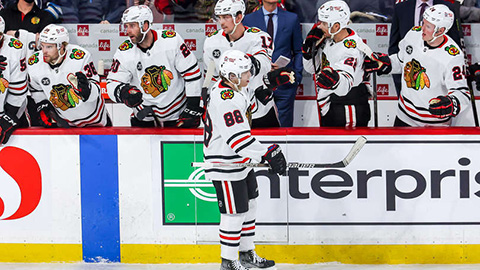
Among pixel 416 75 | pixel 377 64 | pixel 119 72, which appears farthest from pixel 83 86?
pixel 416 75

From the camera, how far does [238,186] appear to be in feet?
14.6

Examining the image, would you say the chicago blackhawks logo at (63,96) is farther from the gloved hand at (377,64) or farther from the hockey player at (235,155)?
the gloved hand at (377,64)

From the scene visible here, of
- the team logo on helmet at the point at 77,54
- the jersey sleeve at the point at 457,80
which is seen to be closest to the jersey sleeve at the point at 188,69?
the team logo on helmet at the point at 77,54

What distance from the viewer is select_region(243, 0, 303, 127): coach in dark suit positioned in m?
6.31

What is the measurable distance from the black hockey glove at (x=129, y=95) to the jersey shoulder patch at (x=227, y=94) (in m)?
0.92

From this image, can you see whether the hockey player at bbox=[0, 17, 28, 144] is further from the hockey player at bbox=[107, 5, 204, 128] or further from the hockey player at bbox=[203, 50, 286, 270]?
the hockey player at bbox=[203, 50, 286, 270]

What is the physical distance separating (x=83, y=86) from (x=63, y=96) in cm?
40

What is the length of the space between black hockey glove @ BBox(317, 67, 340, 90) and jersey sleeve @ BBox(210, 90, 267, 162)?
2.79 feet

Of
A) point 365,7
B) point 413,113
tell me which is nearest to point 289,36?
point 365,7

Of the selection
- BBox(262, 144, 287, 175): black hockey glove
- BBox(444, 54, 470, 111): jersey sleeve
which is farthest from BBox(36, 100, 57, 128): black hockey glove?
BBox(444, 54, 470, 111): jersey sleeve

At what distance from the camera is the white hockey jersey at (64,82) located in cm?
549

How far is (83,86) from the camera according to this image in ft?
17.1

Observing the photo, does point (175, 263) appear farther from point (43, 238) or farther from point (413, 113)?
point (413, 113)

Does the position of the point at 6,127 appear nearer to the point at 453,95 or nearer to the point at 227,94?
the point at 227,94
